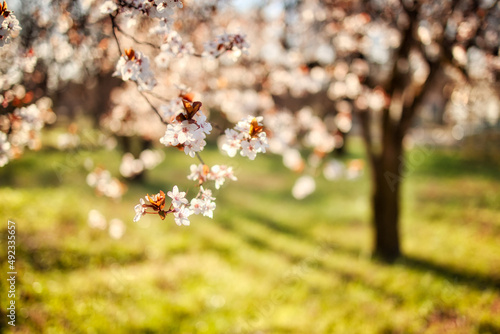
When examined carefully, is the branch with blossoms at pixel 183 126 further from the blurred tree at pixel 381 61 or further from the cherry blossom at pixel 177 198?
the blurred tree at pixel 381 61

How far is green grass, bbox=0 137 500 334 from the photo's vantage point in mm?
4051

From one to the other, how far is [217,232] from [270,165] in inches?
349

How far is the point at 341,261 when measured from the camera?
6.10 metres

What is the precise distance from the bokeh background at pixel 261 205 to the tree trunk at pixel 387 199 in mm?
25

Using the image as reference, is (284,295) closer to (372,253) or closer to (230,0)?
(372,253)

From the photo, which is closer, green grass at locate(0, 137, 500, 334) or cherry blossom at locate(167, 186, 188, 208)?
cherry blossom at locate(167, 186, 188, 208)

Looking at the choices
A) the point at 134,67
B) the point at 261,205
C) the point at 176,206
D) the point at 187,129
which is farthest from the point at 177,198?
the point at 261,205

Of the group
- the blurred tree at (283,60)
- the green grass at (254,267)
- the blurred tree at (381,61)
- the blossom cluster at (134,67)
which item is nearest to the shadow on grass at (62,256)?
the green grass at (254,267)

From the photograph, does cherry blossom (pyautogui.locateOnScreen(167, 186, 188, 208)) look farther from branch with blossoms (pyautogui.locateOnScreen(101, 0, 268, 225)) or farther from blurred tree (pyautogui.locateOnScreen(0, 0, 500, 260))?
blurred tree (pyautogui.locateOnScreen(0, 0, 500, 260))

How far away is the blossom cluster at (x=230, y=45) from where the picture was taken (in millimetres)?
2373

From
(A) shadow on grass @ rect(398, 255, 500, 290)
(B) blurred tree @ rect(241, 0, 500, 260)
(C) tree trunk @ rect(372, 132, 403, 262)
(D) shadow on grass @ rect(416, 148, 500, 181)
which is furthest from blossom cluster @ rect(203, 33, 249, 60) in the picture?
(D) shadow on grass @ rect(416, 148, 500, 181)

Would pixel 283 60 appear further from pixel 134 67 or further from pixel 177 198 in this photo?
pixel 177 198

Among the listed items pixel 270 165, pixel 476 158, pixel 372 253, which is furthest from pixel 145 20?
pixel 476 158

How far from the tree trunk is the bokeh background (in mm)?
25
